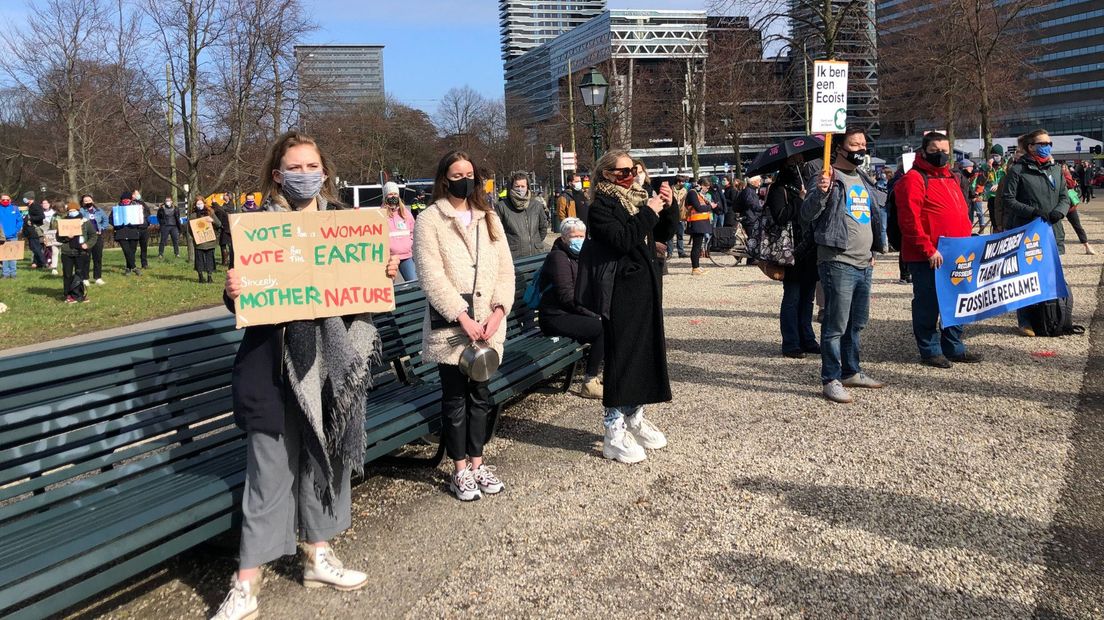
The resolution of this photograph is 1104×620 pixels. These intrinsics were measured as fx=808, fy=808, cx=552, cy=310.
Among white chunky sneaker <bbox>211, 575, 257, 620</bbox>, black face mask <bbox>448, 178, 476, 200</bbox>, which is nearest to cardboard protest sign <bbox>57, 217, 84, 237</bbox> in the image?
black face mask <bbox>448, 178, 476, 200</bbox>

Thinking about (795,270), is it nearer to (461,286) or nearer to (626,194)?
(626,194)

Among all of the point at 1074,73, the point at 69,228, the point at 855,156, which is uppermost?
the point at 1074,73

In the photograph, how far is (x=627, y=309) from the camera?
4.67 metres

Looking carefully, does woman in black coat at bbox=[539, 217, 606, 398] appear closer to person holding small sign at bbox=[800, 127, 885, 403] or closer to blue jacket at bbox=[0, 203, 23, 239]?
person holding small sign at bbox=[800, 127, 885, 403]

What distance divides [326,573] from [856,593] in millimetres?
2224

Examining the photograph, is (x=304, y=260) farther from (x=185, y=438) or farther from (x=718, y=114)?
(x=718, y=114)

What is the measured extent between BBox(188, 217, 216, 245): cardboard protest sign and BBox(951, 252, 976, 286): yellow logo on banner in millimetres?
14674

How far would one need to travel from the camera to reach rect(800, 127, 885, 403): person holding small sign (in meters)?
5.98

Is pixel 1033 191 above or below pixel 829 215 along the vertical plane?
above

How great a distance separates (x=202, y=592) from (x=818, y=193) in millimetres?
4803

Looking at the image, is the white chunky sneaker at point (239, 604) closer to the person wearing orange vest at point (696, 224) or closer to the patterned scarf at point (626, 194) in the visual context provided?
the patterned scarf at point (626, 194)

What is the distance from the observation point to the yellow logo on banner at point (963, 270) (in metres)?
6.94

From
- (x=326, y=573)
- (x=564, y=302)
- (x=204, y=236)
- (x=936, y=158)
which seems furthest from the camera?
(x=204, y=236)

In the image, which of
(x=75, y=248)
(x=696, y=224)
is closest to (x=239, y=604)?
(x=696, y=224)
